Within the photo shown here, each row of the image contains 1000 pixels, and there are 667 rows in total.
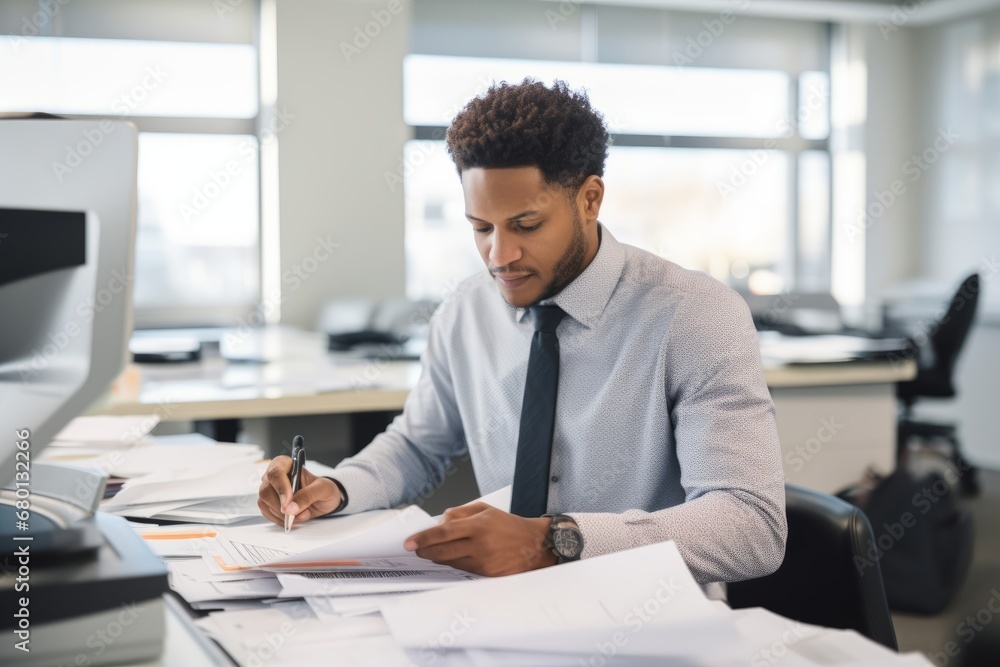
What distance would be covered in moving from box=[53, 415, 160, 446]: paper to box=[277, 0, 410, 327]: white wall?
3.82 metres

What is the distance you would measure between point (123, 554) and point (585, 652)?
0.39 meters

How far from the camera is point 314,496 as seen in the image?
124 cm

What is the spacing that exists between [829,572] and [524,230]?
60cm

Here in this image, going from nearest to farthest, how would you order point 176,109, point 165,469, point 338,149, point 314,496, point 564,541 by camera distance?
point 564,541 < point 314,496 < point 165,469 < point 176,109 < point 338,149

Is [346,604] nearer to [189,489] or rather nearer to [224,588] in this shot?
[224,588]

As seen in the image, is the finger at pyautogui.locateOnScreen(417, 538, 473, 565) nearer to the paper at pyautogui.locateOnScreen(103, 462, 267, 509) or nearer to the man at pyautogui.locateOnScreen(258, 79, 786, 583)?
the man at pyautogui.locateOnScreen(258, 79, 786, 583)

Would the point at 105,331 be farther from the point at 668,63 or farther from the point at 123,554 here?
the point at 668,63

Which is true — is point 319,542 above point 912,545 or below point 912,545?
above

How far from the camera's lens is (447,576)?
99cm

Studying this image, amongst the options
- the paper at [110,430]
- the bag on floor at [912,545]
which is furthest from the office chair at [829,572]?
the bag on floor at [912,545]

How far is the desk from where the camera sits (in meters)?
2.47

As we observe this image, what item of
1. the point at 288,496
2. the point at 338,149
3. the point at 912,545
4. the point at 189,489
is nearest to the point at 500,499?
the point at 288,496

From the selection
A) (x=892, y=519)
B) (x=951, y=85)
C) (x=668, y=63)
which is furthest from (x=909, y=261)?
(x=892, y=519)

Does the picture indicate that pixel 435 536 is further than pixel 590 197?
No
